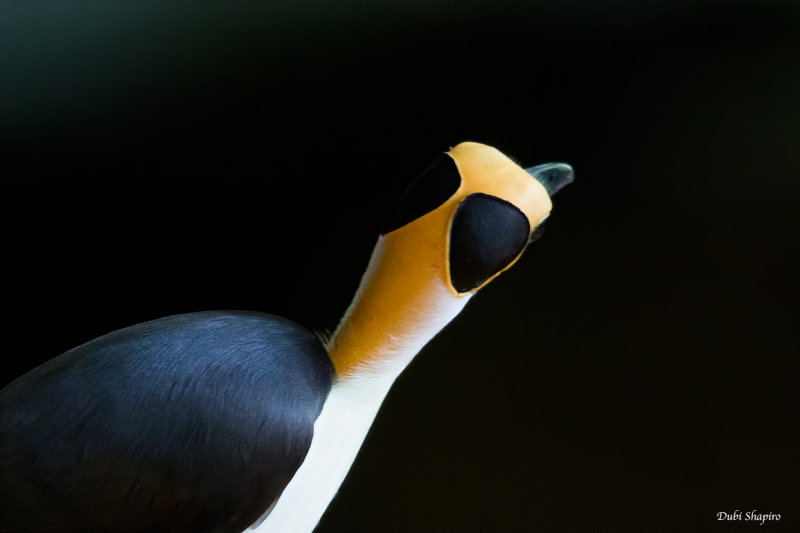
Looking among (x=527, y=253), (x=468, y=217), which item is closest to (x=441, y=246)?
(x=468, y=217)

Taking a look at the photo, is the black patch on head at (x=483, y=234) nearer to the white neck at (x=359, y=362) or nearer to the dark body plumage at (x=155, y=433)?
the white neck at (x=359, y=362)

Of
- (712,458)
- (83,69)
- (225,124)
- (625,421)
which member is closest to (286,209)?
(225,124)

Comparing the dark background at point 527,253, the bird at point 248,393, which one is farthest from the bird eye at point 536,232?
the dark background at point 527,253

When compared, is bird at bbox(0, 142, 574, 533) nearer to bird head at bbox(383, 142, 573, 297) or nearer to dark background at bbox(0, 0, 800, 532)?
bird head at bbox(383, 142, 573, 297)

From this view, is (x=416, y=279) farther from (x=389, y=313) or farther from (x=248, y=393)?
(x=248, y=393)

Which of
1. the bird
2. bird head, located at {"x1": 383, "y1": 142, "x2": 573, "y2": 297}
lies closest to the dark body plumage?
the bird

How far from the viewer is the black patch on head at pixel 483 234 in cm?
64

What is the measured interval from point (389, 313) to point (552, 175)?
0.20 m

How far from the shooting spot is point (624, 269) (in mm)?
888

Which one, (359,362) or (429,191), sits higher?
(429,191)

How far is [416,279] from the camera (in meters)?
0.66

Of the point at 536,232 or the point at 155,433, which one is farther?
the point at 536,232

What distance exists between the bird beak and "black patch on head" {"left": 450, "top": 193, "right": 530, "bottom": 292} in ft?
0.17

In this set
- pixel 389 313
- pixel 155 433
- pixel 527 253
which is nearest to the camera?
pixel 155 433
